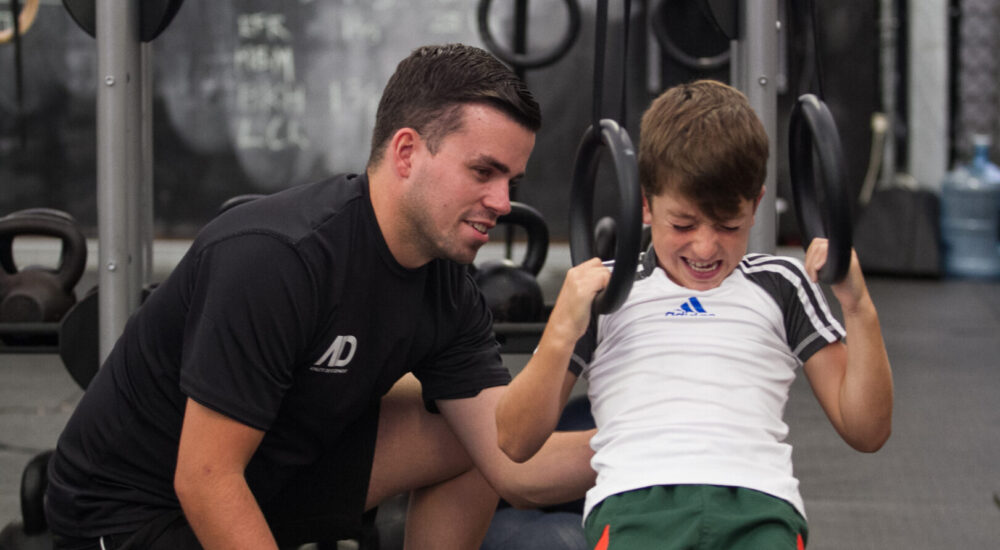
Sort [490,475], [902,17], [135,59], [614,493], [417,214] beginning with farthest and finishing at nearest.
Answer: [902,17]
[135,59]
[490,475]
[417,214]
[614,493]

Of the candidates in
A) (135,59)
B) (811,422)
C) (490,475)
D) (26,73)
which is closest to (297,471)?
(490,475)

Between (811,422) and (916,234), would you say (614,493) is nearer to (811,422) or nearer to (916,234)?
(811,422)

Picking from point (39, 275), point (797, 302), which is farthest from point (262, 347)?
point (39, 275)

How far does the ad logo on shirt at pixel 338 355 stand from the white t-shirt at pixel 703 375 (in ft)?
0.94

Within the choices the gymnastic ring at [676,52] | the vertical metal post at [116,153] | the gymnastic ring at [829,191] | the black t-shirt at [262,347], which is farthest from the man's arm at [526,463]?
the gymnastic ring at [676,52]

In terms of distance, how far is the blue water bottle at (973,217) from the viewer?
6.02 m

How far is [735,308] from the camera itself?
118cm

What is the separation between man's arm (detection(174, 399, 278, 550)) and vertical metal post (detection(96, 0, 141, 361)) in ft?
2.27

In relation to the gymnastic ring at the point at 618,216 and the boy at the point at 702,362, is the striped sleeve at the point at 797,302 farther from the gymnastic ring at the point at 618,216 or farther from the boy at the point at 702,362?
the gymnastic ring at the point at 618,216

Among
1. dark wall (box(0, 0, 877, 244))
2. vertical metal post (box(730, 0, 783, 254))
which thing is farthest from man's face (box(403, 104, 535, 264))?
dark wall (box(0, 0, 877, 244))

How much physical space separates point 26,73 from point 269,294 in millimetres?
5635

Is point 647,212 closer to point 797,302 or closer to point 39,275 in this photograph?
point 797,302

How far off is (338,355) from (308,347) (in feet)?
0.13

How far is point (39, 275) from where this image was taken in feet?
8.13
